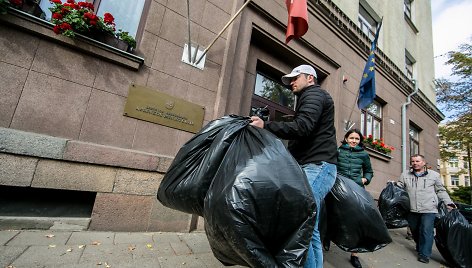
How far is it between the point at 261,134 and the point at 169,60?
2691 millimetres

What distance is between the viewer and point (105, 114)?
3180 mm

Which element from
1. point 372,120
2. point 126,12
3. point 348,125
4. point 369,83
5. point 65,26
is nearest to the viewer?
point 65,26

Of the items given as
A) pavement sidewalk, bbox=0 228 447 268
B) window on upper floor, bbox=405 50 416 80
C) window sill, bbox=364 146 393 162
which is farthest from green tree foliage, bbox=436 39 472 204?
pavement sidewalk, bbox=0 228 447 268

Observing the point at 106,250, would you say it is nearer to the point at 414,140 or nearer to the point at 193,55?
the point at 193,55

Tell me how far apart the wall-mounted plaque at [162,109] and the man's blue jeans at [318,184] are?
2.27 meters

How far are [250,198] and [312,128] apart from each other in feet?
2.93

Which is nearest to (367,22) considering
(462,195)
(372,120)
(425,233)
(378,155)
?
(372,120)

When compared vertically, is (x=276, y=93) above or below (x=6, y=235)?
above

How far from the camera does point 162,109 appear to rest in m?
3.53

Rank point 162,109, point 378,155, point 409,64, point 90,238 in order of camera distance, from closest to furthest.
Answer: point 90,238
point 162,109
point 378,155
point 409,64

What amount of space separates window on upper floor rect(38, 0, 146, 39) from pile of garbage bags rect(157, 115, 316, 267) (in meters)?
3.05

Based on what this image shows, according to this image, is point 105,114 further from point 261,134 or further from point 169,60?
point 261,134

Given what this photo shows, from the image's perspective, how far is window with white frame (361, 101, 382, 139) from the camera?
25.3 ft

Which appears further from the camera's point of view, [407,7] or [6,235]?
[407,7]
